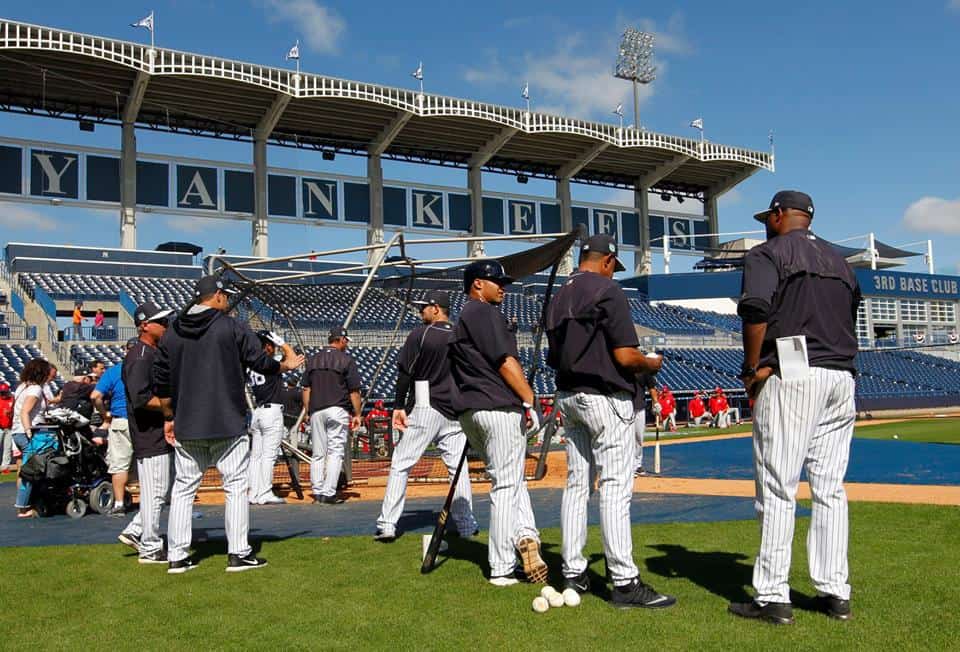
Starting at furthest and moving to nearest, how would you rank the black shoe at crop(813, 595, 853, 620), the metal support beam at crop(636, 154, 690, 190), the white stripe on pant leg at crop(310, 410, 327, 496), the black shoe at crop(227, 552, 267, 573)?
the metal support beam at crop(636, 154, 690, 190)
the white stripe on pant leg at crop(310, 410, 327, 496)
the black shoe at crop(227, 552, 267, 573)
the black shoe at crop(813, 595, 853, 620)

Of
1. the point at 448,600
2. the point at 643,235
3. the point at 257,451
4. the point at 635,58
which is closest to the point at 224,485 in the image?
the point at 448,600

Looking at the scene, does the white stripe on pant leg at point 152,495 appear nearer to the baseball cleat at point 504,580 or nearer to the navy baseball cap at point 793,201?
the baseball cleat at point 504,580

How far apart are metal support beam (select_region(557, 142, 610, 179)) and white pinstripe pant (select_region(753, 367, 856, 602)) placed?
34013mm

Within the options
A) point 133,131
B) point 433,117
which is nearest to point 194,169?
point 133,131

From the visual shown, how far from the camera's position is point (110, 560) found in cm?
610

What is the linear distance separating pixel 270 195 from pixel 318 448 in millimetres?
23697

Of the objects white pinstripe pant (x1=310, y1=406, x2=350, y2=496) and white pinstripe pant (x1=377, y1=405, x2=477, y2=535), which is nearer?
white pinstripe pant (x1=377, y1=405, x2=477, y2=535)

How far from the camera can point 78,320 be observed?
2412cm

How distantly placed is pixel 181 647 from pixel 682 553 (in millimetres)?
3186

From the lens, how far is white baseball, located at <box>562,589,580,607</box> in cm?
426

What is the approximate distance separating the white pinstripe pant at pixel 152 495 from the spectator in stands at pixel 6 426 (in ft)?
33.4

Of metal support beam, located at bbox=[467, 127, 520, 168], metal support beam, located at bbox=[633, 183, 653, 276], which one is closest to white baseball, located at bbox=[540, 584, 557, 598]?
metal support beam, located at bbox=[467, 127, 520, 168]

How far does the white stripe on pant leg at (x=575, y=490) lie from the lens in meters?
4.54

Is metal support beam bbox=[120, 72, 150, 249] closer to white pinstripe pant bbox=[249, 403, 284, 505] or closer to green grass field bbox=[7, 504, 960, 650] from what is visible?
white pinstripe pant bbox=[249, 403, 284, 505]
